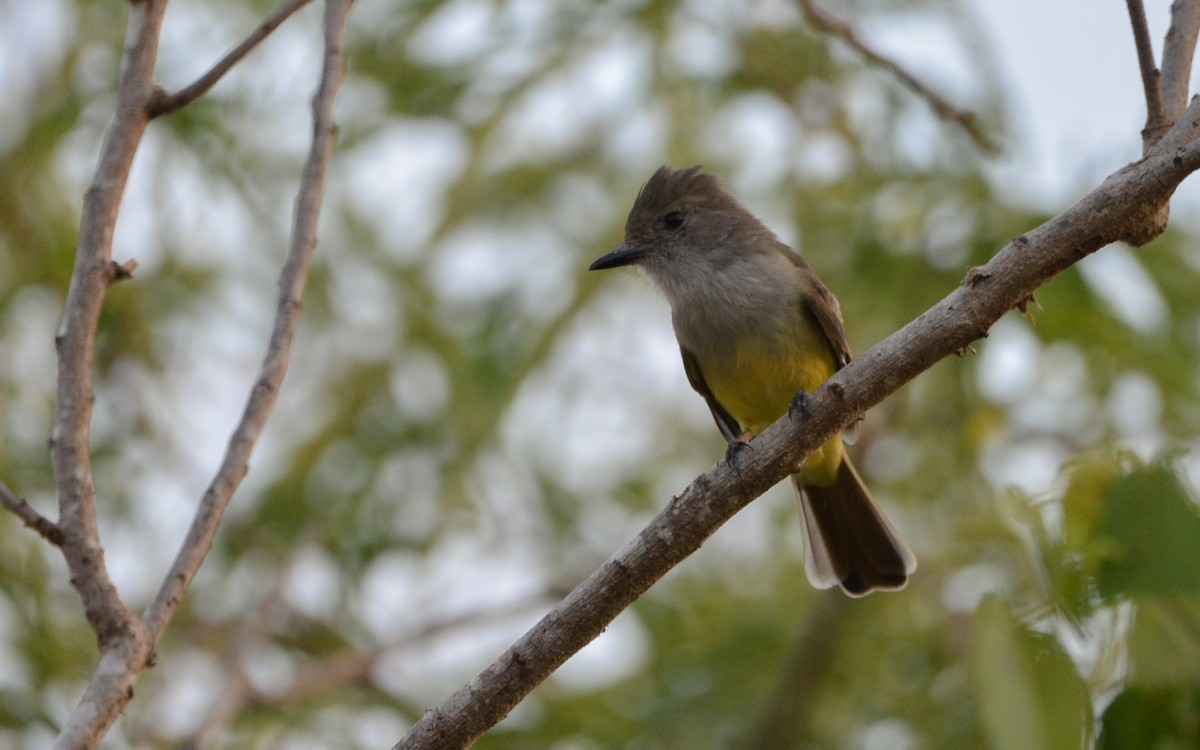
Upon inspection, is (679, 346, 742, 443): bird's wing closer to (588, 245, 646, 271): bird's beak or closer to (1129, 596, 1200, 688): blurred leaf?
(588, 245, 646, 271): bird's beak

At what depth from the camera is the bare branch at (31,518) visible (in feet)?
8.01

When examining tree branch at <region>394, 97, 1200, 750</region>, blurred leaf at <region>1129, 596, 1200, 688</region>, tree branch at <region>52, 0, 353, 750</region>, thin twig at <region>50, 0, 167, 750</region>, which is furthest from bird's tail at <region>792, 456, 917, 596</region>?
thin twig at <region>50, 0, 167, 750</region>

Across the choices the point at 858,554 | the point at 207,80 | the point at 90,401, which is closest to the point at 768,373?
the point at 858,554

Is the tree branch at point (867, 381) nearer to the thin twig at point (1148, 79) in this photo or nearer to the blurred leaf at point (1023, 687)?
the thin twig at point (1148, 79)

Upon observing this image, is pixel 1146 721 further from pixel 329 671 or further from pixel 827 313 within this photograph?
pixel 329 671

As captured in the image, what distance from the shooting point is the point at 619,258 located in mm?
4898

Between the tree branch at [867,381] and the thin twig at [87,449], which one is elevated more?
the thin twig at [87,449]

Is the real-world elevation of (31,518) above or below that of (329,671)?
below

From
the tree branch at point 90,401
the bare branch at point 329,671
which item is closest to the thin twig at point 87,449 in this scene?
the tree branch at point 90,401

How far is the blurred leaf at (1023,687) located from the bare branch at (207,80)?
81.3 inches

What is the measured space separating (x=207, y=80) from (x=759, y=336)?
2.15 meters

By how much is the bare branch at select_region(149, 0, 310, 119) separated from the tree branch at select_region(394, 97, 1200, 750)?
1319 mm

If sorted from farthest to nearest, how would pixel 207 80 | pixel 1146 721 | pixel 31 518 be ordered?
pixel 1146 721 < pixel 207 80 < pixel 31 518

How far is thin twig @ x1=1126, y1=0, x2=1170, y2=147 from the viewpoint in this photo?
100 inches
